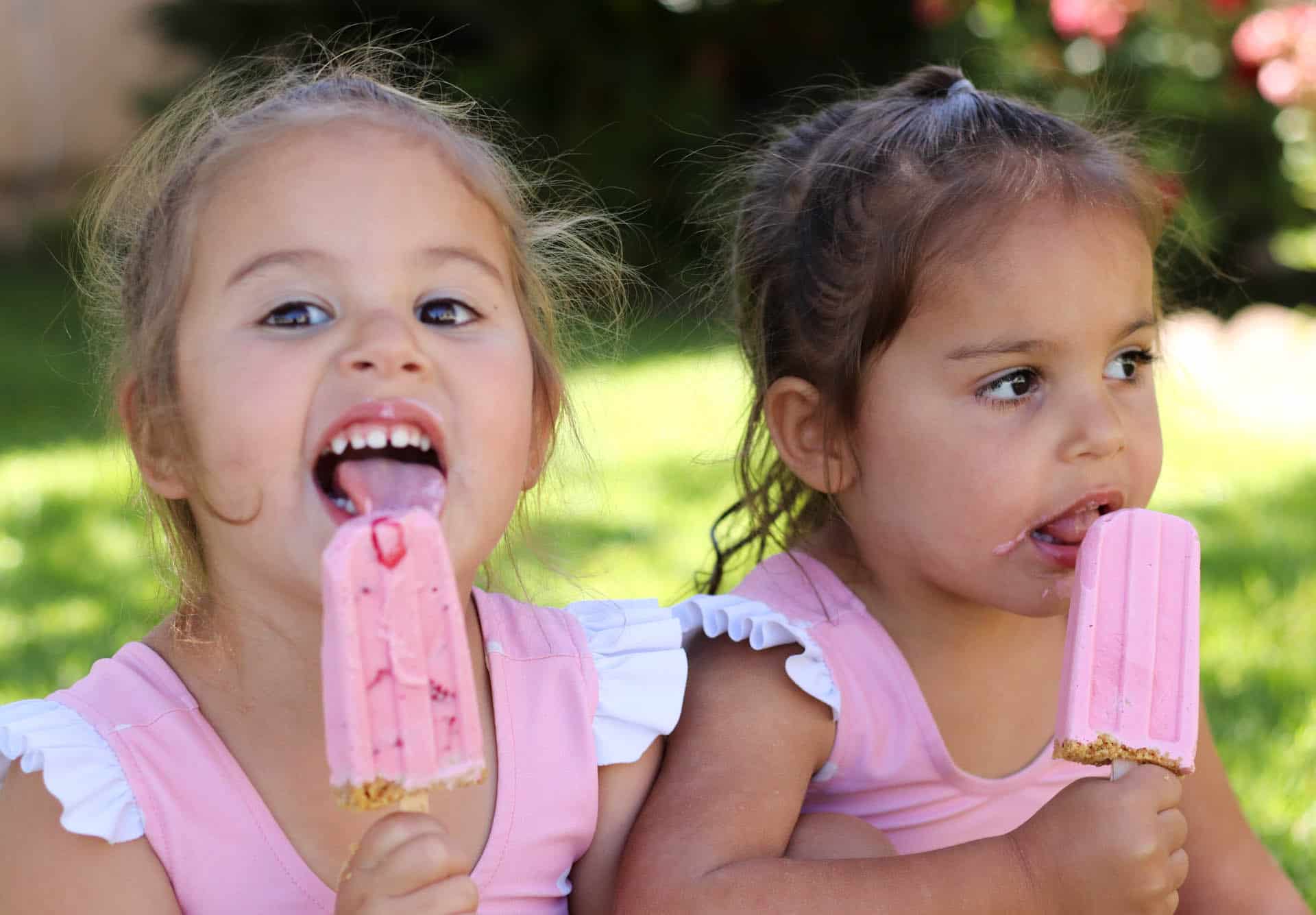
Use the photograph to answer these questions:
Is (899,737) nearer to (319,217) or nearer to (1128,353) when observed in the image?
(1128,353)

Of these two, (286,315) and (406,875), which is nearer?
(406,875)

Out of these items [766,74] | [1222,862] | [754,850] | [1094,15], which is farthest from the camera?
[766,74]

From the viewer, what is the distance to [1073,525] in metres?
2.17

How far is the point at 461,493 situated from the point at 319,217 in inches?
14.7

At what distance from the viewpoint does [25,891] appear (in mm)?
1791

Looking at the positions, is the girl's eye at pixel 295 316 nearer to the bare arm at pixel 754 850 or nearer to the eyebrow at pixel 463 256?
the eyebrow at pixel 463 256

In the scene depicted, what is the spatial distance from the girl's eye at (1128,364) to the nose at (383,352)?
3.30 feet

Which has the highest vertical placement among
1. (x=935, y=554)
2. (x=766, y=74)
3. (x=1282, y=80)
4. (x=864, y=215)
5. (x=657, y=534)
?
(x=766, y=74)

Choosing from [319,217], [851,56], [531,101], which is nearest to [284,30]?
[531,101]

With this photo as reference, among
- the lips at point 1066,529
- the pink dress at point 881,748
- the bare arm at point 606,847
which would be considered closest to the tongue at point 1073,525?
the lips at point 1066,529

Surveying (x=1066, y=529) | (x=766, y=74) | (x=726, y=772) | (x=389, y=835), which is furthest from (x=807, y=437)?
(x=766, y=74)

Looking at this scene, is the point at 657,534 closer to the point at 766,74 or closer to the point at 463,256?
the point at 463,256

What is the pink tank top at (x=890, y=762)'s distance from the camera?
228cm

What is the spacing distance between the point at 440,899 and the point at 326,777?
0.38 meters
